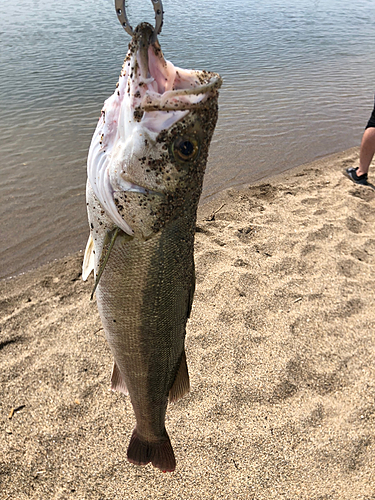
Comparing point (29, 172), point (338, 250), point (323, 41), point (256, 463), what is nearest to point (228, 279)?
point (338, 250)

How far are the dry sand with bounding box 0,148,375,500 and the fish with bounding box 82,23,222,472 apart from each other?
4.93 ft

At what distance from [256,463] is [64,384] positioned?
1.81m

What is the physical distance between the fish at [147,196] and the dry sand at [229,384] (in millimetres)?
1502

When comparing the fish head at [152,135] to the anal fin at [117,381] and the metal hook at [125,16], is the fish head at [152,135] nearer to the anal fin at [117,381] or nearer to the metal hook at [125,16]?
the metal hook at [125,16]

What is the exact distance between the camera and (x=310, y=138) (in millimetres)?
9984

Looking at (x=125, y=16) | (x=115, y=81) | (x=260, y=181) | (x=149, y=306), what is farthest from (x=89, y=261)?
(x=115, y=81)

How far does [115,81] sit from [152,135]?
37.6 ft

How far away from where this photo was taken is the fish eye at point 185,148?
5.94 ft

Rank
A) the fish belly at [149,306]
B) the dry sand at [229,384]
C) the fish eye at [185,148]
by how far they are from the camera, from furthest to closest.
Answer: the dry sand at [229,384] < the fish belly at [149,306] < the fish eye at [185,148]

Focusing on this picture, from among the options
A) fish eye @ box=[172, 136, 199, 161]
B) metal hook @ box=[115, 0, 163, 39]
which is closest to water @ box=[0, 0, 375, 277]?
fish eye @ box=[172, 136, 199, 161]

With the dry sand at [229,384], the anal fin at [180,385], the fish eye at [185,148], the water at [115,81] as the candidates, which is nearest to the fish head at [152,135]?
the fish eye at [185,148]

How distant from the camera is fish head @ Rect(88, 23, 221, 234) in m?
1.73

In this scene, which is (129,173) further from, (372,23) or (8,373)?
(372,23)

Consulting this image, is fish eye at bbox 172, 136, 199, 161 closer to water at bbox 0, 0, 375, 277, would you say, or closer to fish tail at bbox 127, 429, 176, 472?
fish tail at bbox 127, 429, 176, 472
